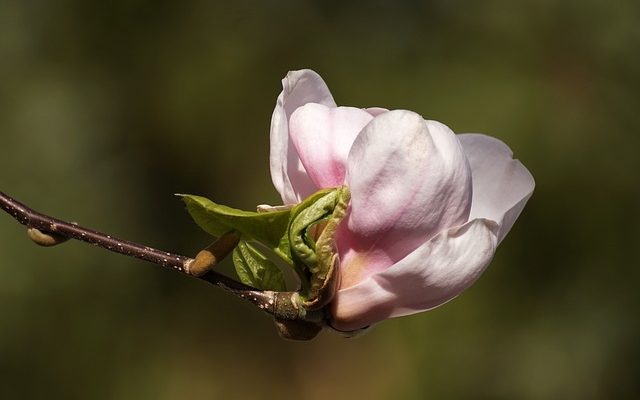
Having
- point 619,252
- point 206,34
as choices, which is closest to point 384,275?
point 619,252

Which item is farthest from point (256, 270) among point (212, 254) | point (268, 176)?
point (268, 176)

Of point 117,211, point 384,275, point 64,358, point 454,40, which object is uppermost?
point 384,275

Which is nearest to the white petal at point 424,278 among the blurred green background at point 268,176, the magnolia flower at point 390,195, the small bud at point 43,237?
the magnolia flower at point 390,195

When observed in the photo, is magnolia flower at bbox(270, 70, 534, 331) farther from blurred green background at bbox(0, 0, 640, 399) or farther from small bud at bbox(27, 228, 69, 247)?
blurred green background at bbox(0, 0, 640, 399)

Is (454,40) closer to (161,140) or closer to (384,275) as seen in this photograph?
(161,140)

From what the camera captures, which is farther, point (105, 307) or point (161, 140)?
point (161, 140)

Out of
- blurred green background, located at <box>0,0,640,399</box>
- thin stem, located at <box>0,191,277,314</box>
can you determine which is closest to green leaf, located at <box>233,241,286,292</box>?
thin stem, located at <box>0,191,277,314</box>

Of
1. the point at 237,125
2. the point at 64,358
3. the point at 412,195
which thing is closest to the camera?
the point at 412,195

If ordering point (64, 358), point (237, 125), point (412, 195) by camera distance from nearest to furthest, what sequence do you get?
1. point (412, 195)
2. point (64, 358)
3. point (237, 125)
